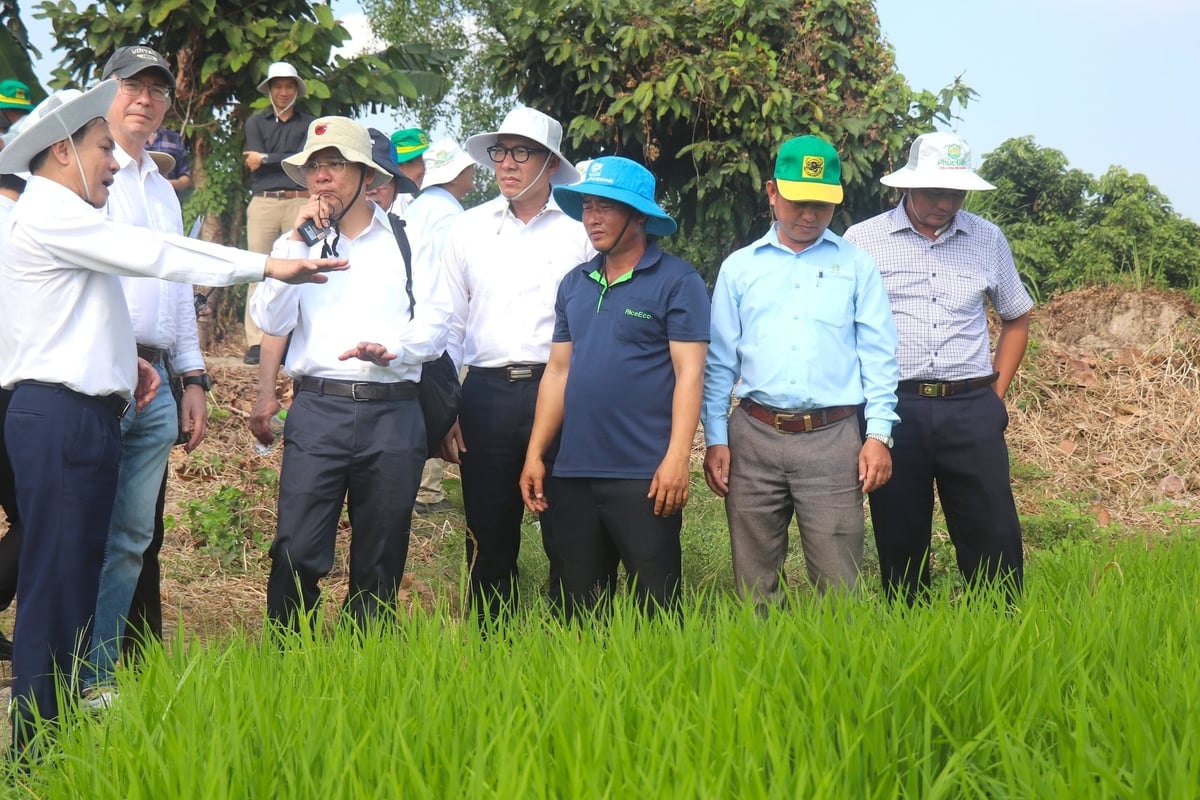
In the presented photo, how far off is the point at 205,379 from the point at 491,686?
2.10m

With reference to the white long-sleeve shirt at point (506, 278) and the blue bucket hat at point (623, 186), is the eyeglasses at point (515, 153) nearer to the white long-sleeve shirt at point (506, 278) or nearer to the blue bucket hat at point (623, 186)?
the white long-sleeve shirt at point (506, 278)

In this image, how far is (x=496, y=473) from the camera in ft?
15.6

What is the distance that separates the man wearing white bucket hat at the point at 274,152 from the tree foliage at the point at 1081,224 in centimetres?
652

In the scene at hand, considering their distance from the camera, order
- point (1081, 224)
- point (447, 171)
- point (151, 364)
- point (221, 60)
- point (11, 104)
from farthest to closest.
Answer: point (1081, 224)
point (221, 60)
point (11, 104)
point (447, 171)
point (151, 364)

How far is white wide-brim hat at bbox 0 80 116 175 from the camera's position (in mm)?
3736

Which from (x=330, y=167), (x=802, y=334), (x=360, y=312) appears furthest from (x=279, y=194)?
(x=802, y=334)

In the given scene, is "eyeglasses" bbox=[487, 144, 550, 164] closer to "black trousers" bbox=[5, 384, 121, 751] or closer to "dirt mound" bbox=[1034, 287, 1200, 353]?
"black trousers" bbox=[5, 384, 121, 751]

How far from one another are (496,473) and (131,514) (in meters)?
1.21

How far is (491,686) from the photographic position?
3098mm

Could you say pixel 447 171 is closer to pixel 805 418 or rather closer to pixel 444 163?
pixel 444 163

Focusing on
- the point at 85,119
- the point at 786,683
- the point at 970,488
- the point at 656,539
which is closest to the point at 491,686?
the point at 786,683

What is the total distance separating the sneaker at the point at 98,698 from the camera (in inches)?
137

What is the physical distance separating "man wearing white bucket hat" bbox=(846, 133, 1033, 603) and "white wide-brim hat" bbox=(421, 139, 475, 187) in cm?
229

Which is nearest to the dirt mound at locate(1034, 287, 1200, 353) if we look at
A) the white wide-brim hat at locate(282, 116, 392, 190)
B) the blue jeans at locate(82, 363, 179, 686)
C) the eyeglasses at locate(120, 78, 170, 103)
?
the white wide-brim hat at locate(282, 116, 392, 190)
